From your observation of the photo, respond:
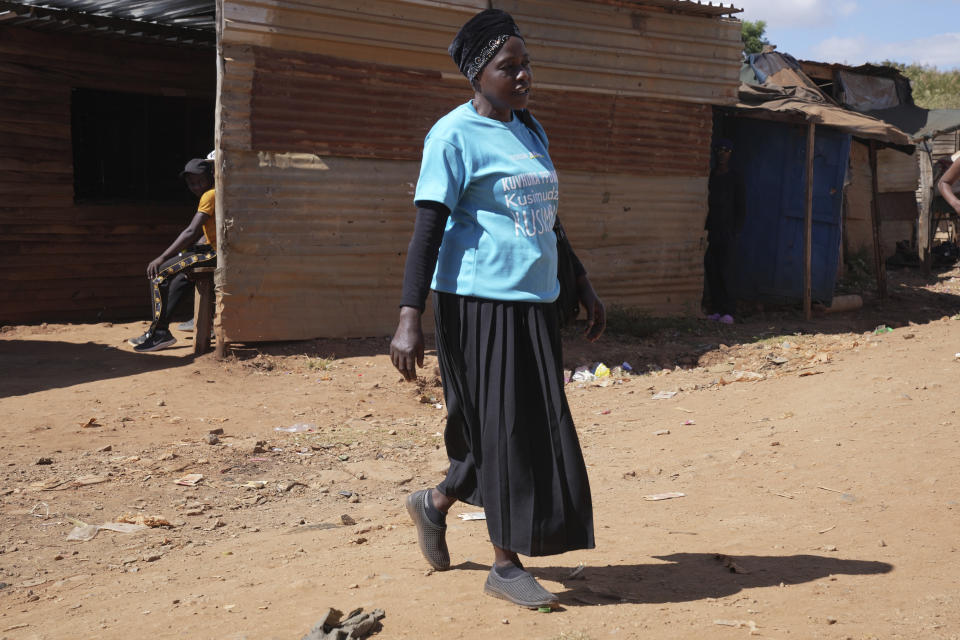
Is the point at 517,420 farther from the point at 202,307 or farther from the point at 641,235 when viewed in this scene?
the point at 641,235

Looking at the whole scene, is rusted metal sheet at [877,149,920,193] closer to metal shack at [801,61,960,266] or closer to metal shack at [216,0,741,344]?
metal shack at [801,61,960,266]

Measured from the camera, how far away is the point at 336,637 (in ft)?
8.32

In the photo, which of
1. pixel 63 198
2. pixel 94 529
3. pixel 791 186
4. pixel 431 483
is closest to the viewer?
pixel 94 529

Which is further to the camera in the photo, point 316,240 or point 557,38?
point 557,38

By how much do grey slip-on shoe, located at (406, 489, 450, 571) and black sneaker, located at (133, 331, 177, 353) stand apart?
17.0ft

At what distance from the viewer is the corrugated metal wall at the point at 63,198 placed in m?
8.45

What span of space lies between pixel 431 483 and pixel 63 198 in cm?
586

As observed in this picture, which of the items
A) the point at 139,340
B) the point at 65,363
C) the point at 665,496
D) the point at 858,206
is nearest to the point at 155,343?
the point at 139,340

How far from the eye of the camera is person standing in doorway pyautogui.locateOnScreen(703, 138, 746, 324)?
1016 cm

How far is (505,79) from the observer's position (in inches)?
111

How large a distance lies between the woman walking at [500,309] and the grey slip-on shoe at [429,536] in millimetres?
281

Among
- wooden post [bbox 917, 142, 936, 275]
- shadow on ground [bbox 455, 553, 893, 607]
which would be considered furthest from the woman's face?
wooden post [bbox 917, 142, 936, 275]

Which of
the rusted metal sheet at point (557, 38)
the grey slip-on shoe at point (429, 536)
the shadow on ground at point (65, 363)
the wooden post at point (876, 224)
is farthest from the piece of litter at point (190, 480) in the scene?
the wooden post at point (876, 224)

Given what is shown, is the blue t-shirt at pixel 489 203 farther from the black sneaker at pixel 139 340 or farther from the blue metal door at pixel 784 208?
the blue metal door at pixel 784 208
